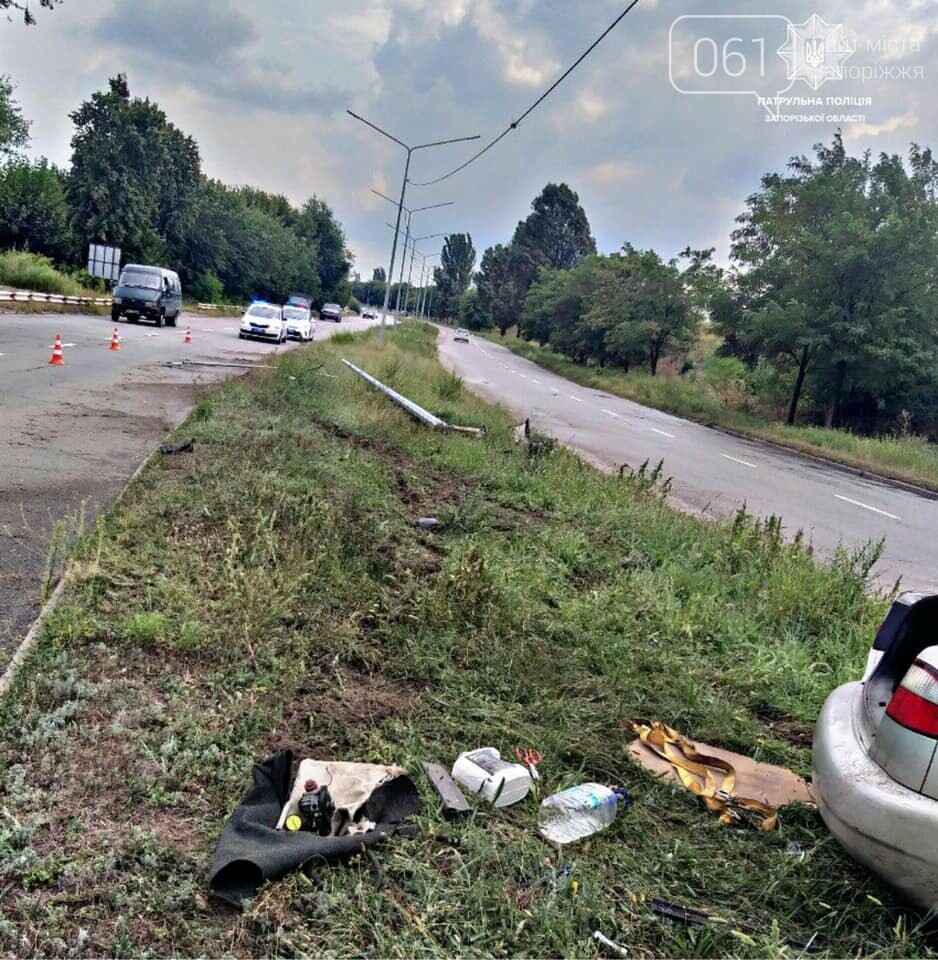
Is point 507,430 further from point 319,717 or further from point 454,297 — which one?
point 454,297

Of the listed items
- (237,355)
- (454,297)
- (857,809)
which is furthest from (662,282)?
(454,297)

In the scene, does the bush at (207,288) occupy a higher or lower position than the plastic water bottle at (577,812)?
higher

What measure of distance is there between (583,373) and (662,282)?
9.15m

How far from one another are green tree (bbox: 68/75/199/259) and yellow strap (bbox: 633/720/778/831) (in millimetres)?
54806

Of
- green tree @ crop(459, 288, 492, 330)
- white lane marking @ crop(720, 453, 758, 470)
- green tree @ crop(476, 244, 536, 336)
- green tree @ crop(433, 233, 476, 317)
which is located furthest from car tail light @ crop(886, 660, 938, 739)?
green tree @ crop(433, 233, 476, 317)

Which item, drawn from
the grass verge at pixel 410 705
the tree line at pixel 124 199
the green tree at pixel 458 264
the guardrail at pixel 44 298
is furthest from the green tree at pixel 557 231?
the grass verge at pixel 410 705

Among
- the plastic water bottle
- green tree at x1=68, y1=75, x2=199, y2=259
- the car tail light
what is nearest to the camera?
the car tail light

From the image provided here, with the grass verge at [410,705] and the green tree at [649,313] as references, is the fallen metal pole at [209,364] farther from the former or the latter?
the green tree at [649,313]

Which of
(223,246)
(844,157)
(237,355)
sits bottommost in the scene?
(237,355)

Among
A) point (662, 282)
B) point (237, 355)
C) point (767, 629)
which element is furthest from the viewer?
point (662, 282)

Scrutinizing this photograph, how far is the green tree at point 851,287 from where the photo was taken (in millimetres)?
24188

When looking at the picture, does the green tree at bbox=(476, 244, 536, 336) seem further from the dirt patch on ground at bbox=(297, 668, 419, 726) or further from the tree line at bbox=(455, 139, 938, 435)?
the dirt patch on ground at bbox=(297, 668, 419, 726)

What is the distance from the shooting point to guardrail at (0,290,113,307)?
2996cm

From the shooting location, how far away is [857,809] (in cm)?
237
